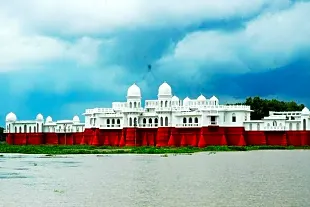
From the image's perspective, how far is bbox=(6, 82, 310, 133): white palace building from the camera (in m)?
74.2

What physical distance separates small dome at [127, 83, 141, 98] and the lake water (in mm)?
37792

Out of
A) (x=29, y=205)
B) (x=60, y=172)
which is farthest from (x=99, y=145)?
(x=29, y=205)

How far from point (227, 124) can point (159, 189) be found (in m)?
47.8

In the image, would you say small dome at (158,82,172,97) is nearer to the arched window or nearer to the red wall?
the red wall

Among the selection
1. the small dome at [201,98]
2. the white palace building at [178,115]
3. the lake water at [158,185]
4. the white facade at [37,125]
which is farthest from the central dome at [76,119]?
the lake water at [158,185]

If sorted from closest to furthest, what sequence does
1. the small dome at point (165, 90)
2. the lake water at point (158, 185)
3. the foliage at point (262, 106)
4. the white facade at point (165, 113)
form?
the lake water at point (158, 185)
the white facade at point (165, 113)
the small dome at point (165, 90)
the foliage at point (262, 106)

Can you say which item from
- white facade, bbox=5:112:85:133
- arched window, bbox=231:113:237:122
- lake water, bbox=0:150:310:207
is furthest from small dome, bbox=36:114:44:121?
lake water, bbox=0:150:310:207

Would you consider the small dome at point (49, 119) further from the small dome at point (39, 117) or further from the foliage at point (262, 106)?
the foliage at point (262, 106)

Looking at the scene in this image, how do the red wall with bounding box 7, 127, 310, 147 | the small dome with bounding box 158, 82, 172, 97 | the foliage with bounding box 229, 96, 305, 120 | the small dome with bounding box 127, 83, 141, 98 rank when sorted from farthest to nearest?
the foliage with bounding box 229, 96, 305, 120
the small dome with bounding box 127, 83, 141, 98
the small dome with bounding box 158, 82, 172, 97
the red wall with bounding box 7, 127, 310, 147

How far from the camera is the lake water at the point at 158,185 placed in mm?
24312

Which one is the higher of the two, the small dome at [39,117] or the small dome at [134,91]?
the small dome at [134,91]

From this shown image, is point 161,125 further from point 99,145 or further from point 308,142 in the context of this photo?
point 308,142

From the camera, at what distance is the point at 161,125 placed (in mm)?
76125

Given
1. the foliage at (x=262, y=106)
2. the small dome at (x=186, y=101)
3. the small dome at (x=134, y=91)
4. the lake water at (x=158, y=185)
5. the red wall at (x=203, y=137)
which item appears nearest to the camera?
the lake water at (x=158, y=185)
